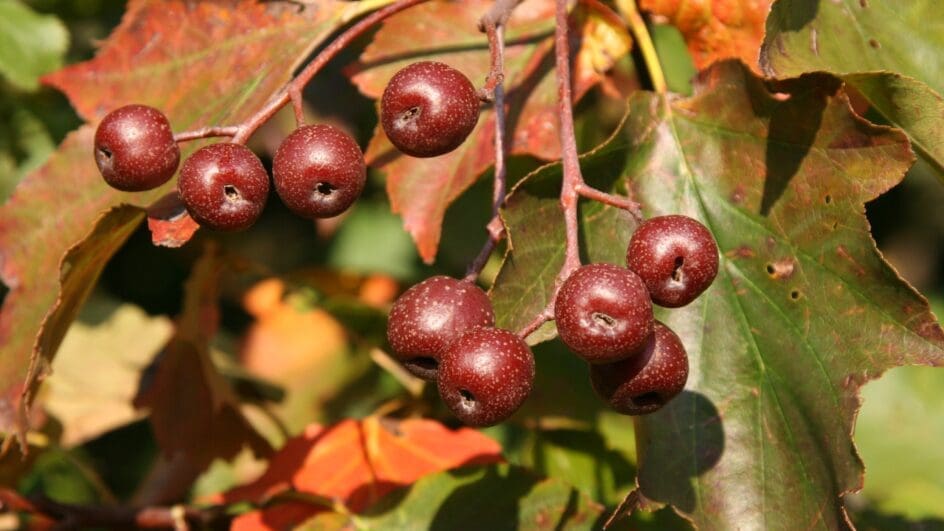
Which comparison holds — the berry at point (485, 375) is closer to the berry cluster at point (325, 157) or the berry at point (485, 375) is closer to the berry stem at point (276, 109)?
the berry cluster at point (325, 157)

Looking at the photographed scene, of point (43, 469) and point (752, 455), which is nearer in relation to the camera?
point (752, 455)

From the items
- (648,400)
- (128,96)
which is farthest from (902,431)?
(128,96)

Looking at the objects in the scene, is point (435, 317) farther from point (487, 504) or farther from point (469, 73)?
point (469, 73)

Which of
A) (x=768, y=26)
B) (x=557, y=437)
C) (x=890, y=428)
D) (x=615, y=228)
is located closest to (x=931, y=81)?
(x=768, y=26)

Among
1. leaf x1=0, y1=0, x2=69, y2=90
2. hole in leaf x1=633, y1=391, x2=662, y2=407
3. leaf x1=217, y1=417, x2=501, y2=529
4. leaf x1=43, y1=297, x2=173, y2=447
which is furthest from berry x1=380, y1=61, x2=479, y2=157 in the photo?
leaf x1=43, y1=297, x2=173, y2=447

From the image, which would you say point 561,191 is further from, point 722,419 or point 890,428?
point 890,428

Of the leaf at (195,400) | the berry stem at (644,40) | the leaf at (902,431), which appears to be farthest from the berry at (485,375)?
the leaf at (902,431)

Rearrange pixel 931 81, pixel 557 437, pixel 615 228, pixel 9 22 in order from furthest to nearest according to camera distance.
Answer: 1. pixel 9 22
2. pixel 557 437
3. pixel 931 81
4. pixel 615 228

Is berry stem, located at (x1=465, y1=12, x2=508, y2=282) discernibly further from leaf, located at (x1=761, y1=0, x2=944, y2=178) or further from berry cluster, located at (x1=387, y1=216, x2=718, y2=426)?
leaf, located at (x1=761, y1=0, x2=944, y2=178)
